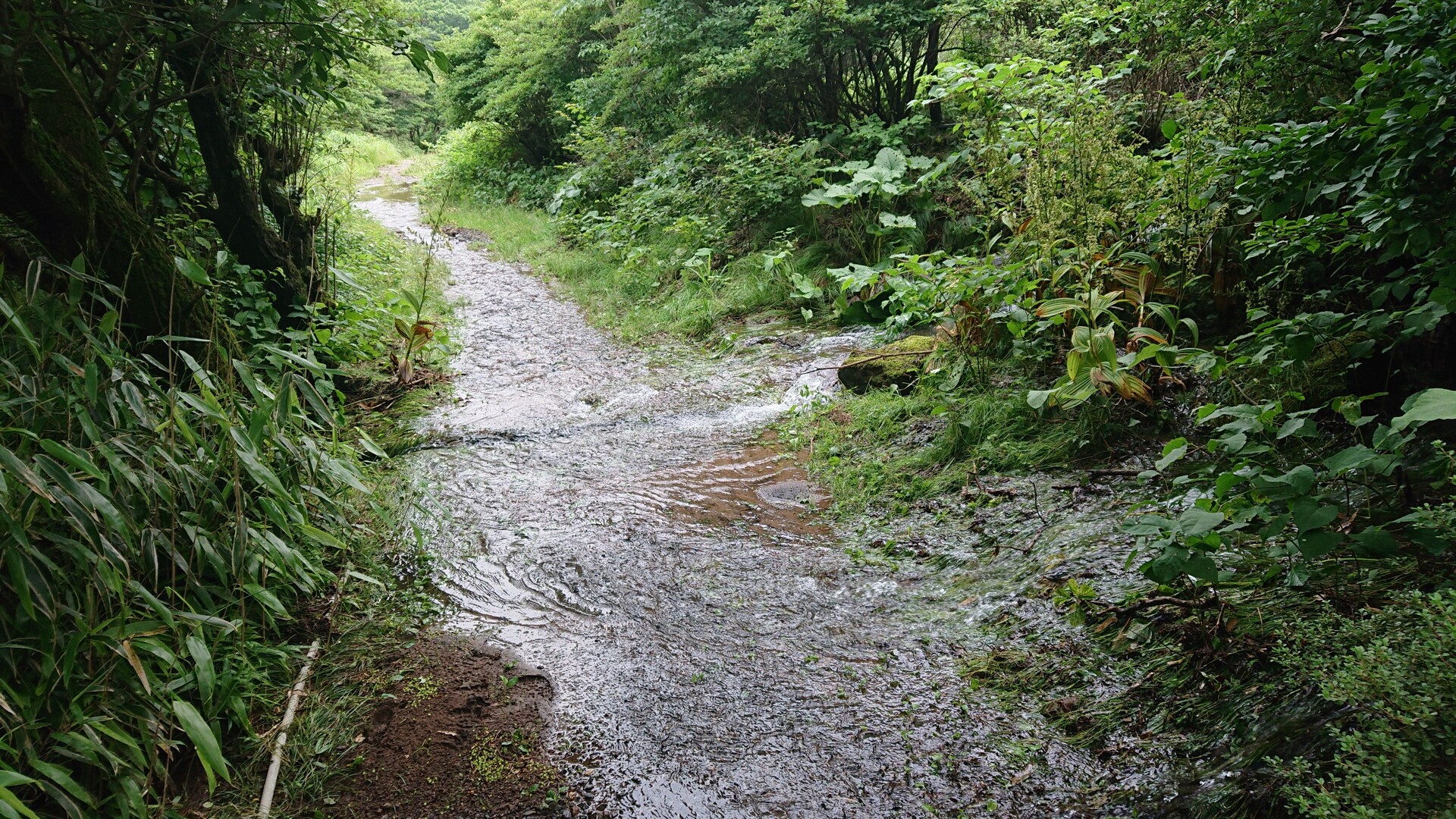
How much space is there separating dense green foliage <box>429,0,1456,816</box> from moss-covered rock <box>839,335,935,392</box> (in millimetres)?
227

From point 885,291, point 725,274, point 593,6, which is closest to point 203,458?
point 885,291

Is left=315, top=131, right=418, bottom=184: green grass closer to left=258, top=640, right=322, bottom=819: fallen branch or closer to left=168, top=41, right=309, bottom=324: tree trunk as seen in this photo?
left=168, top=41, right=309, bottom=324: tree trunk

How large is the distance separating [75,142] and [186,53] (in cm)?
168

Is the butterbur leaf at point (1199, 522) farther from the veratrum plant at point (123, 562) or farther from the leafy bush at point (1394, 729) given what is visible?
the veratrum plant at point (123, 562)

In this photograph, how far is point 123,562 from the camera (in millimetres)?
2400

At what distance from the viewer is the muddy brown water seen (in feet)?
8.37

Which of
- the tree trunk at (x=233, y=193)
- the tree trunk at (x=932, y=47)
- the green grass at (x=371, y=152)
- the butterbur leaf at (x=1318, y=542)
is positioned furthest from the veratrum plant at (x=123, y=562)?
the green grass at (x=371, y=152)

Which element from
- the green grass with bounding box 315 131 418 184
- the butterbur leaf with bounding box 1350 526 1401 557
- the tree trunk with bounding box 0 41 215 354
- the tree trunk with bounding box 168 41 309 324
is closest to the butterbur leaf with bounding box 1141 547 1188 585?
the butterbur leaf with bounding box 1350 526 1401 557

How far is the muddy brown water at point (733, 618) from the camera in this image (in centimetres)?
255

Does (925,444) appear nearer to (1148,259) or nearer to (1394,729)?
(1148,259)

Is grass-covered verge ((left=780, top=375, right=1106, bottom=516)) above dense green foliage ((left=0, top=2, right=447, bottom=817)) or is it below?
below

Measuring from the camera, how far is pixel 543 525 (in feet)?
14.7

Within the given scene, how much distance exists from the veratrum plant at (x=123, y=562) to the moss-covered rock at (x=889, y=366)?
3.67m

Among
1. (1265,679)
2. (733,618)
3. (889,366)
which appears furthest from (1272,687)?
(889,366)
